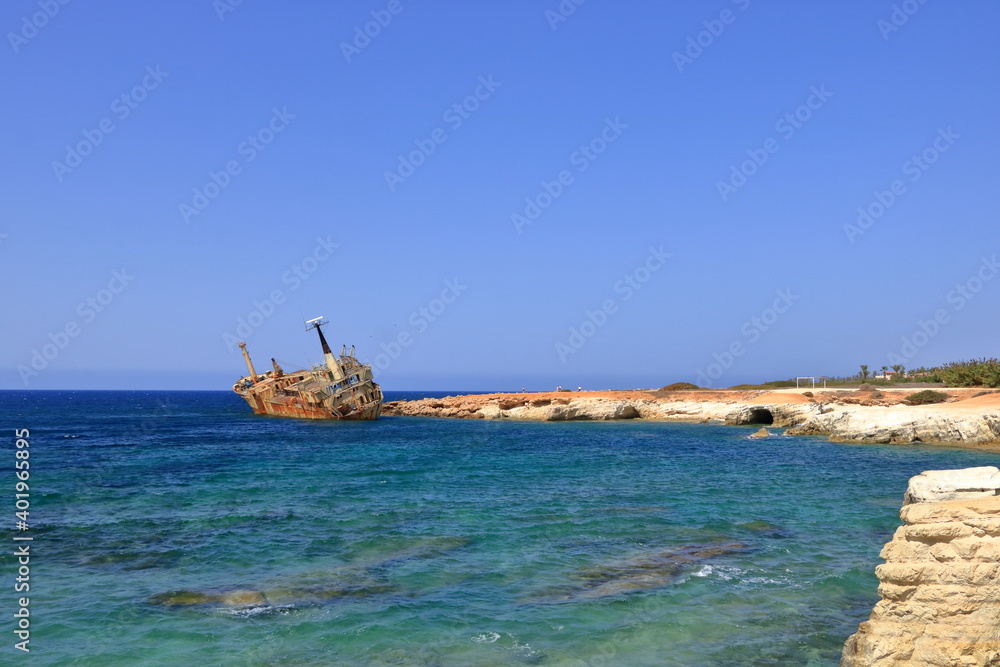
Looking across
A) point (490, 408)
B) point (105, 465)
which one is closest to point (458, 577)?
point (105, 465)

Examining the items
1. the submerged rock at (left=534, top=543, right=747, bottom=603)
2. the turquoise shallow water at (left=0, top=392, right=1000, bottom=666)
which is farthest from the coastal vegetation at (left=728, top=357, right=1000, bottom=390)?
the submerged rock at (left=534, top=543, right=747, bottom=603)

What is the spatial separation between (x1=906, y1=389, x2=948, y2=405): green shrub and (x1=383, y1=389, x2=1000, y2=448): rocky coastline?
722mm

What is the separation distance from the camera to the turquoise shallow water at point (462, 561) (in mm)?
10438

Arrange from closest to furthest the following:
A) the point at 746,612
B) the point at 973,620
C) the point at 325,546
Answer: the point at 973,620 < the point at 746,612 < the point at 325,546

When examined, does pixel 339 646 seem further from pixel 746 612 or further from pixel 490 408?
pixel 490 408

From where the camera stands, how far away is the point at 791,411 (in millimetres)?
51281

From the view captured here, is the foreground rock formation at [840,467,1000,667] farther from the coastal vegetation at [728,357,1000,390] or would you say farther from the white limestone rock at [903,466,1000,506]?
the coastal vegetation at [728,357,1000,390]

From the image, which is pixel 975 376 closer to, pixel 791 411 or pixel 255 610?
pixel 791 411

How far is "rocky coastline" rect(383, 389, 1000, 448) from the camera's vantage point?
3612 cm

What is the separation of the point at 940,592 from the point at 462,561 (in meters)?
9.63

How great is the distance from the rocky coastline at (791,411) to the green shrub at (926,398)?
722 mm

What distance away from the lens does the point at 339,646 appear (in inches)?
404

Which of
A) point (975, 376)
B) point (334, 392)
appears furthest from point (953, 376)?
point (334, 392)

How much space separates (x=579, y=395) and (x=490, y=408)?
34.0 feet
